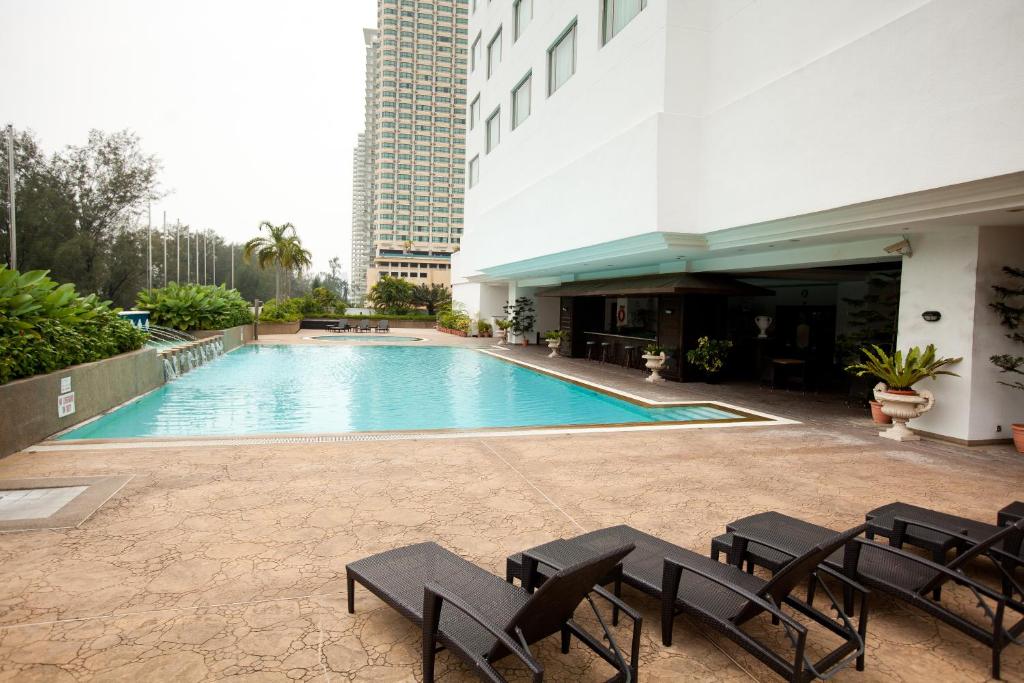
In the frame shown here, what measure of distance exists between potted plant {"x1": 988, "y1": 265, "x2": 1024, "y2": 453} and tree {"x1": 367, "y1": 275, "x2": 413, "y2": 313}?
138 feet

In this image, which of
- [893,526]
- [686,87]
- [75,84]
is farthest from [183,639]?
[75,84]

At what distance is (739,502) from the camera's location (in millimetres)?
5508

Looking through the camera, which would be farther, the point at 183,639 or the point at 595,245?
the point at 595,245

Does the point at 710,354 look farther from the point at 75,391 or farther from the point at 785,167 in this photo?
the point at 75,391

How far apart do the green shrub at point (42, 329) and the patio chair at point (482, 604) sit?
622 cm

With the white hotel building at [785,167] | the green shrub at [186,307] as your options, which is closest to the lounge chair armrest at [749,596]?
A: the white hotel building at [785,167]

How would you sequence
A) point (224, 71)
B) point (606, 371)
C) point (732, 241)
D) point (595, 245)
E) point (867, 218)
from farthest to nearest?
1. point (224, 71)
2. point (606, 371)
3. point (595, 245)
4. point (732, 241)
5. point (867, 218)

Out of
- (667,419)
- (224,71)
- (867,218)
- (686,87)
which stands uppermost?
(224,71)

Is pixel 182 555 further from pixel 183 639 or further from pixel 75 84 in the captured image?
pixel 75 84

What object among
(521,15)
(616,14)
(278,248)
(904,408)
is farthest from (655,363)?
(278,248)

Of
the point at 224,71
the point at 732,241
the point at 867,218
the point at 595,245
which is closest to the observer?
the point at 867,218

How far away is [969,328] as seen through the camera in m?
8.16

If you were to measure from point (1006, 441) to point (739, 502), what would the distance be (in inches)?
227

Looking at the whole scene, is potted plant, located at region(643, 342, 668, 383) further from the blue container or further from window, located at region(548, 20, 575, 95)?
the blue container
